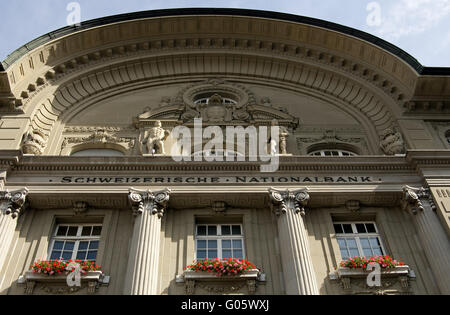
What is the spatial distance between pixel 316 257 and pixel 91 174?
909 cm

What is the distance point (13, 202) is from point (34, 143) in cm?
368

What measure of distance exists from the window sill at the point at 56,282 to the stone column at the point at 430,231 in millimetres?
10924

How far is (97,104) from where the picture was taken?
24422 mm

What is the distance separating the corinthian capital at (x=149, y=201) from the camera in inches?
677

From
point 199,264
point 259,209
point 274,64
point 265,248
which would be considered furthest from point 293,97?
point 199,264

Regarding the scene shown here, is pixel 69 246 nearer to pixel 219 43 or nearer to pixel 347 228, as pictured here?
pixel 347 228

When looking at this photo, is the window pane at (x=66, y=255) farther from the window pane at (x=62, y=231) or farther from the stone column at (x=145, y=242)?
the stone column at (x=145, y=242)

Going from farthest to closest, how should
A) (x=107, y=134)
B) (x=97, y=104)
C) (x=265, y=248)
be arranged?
(x=97, y=104), (x=107, y=134), (x=265, y=248)

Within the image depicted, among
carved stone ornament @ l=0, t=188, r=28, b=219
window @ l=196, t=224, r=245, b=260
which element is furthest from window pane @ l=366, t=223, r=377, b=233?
carved stone ornament @ l=0, t=188, r=28, b=219

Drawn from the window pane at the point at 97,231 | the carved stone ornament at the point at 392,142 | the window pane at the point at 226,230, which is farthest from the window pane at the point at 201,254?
the carved stone ornament at the point at 392,142

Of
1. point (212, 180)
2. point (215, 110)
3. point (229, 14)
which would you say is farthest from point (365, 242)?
point (229, 14)

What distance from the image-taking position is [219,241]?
687 inches

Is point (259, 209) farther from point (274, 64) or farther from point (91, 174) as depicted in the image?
point (274, 64)
